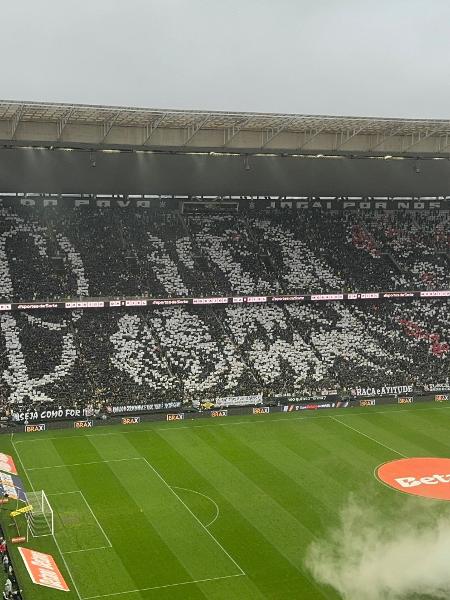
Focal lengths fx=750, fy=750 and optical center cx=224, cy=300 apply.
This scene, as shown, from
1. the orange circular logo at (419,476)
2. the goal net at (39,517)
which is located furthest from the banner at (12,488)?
the orange circular logo at (419,476)

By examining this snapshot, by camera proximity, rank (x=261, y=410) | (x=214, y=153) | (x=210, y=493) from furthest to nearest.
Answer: (x=214, y=153)
(x=261, y=410)
(x=210, y=493)

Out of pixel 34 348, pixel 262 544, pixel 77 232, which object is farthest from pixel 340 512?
pixel 77 232

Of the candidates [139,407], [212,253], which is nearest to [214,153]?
[212,253]

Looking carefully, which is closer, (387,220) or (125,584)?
(125,584)

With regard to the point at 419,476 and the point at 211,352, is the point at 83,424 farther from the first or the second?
the point at 419,476

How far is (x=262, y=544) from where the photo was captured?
2831cm

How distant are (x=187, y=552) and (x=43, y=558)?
5.16m

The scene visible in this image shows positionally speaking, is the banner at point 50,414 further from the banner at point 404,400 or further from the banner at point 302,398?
the banner at point 404,400

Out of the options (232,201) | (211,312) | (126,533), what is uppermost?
(232,201)

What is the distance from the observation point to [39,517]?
1192 inches

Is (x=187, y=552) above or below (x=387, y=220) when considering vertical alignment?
below

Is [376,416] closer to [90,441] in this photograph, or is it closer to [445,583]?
[90,441]

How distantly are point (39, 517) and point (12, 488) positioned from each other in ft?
5.30

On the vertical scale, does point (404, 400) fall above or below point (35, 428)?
below
